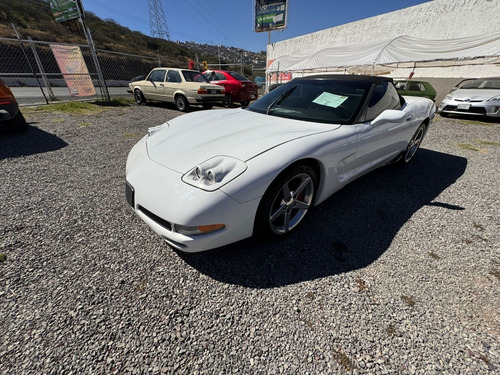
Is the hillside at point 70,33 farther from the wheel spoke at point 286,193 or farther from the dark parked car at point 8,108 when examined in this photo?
the wheel spoke at point 286,193

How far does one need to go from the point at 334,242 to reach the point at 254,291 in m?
0.90

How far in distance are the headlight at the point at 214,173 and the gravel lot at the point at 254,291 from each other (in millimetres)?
677

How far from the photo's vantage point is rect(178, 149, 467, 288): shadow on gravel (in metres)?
1.71

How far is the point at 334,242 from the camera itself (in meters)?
2.03

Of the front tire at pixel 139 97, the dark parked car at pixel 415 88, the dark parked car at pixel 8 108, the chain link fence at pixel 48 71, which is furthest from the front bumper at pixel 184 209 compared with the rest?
the dark parked car at pixel 415 88

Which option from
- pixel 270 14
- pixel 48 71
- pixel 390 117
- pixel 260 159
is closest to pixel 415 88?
pixel 390 117

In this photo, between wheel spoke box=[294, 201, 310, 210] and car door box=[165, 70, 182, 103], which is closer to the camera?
wheel spoke box=[294, 201, 310, 210]

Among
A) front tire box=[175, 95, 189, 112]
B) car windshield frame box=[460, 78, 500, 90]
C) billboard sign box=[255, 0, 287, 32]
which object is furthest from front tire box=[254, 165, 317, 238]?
billboard sign box=[255, 0, 287, 32]

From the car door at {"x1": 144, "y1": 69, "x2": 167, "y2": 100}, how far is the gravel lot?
6.53m

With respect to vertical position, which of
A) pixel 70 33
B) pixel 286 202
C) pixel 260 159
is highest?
pixel 70 33

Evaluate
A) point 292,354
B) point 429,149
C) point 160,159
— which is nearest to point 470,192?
point 429,149

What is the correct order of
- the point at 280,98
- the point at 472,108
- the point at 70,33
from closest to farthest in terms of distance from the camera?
the point at 280,98
the point at 472,108
the point at 70,33

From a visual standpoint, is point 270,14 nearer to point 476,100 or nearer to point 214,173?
point 476,100

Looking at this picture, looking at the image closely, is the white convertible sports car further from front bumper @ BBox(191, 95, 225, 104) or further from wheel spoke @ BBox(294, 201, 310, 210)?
front bumper @ BBox(191, 95, 225, 104)
